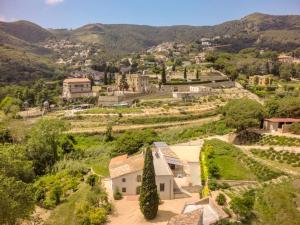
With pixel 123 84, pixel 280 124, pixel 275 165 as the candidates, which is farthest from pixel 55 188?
pixel 123 84

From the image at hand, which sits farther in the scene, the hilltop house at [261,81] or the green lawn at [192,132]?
the hilltop house at [261,81]

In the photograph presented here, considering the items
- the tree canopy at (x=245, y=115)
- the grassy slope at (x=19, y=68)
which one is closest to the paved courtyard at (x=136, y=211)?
the tree canopy at (x=245, y=115)

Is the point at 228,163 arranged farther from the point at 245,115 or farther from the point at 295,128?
the point at 295,128

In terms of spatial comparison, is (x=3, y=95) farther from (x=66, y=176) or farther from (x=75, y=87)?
(x=66, y=176)

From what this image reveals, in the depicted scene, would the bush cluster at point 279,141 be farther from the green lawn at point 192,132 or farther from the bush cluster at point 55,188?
the bush cluster at point 55,188

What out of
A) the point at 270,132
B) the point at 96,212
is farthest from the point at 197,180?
the point at 270,132

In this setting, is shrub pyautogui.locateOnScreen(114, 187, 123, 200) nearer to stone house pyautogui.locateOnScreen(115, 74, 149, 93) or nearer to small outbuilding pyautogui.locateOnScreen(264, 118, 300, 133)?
small outbuilding pyautogui.locateOnScreen(264, 118, 300, 133)
